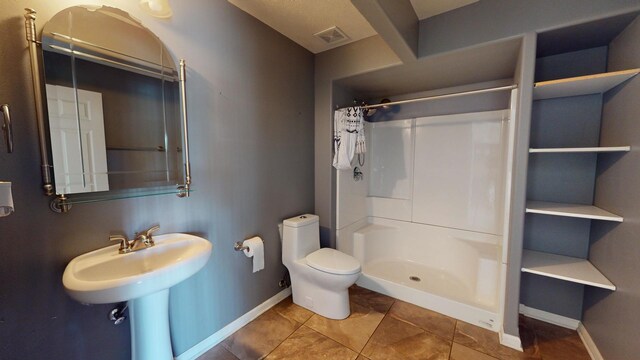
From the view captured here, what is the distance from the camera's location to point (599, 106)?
1660mm

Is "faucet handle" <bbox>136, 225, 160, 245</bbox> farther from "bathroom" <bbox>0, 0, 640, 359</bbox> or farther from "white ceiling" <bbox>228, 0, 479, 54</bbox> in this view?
"white ceiling" <bbox>228, 0, 479, 54</bbox>

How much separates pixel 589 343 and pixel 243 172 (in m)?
2.70

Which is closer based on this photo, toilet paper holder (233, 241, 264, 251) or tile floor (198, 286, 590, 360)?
tile floor (198, 286, 590, 360)

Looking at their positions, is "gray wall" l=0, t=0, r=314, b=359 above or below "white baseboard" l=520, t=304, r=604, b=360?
above

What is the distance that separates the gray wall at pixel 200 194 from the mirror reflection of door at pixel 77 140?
0.07 metres

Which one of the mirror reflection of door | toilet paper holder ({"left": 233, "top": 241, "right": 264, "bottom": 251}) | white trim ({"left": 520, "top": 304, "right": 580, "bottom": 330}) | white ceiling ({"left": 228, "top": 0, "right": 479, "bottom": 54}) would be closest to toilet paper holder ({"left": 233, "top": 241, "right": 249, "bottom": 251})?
toilet paper holder ({"left": 233, "top": 241, "right": 264, "bottom": 251})

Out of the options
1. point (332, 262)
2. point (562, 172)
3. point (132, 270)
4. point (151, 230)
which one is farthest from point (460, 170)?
point (132, 270)

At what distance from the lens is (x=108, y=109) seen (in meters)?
1.18

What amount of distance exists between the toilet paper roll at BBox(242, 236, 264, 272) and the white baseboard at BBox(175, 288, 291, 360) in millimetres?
389

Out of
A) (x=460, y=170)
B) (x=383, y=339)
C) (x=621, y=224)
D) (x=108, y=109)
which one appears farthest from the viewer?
(x=460, y=170)

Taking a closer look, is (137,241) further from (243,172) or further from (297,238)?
(297,238)

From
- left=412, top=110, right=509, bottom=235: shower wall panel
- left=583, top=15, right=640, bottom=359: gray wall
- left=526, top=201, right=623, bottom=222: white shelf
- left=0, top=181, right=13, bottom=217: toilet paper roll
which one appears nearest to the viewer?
left=0, top=181, right=13, bottom=217: toilet paper roll

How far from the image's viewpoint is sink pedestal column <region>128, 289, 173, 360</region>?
1.11 metres

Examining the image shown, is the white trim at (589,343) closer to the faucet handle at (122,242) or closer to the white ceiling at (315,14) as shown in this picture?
the white ceiling at (315,14)
